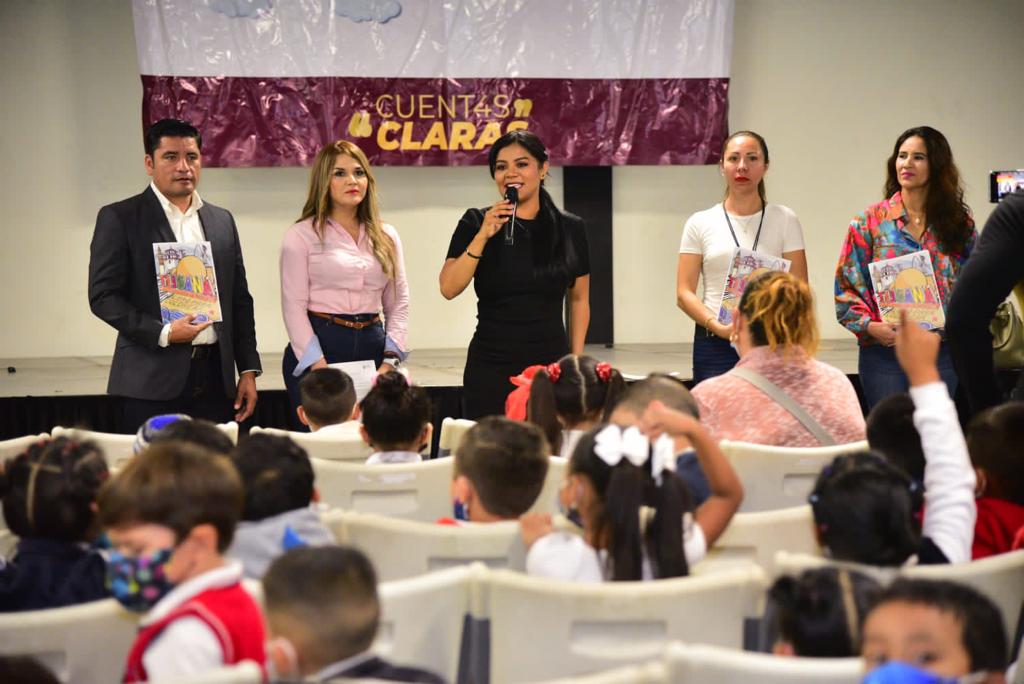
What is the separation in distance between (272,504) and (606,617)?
0.66 meters

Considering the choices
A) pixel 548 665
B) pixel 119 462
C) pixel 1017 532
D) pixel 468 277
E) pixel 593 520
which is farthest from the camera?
pixel 468 277

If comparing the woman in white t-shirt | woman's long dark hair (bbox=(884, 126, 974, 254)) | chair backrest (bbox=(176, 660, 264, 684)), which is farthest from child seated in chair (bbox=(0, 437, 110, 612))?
woman's long dark hair (bbox=(884, 126, 974, 254))

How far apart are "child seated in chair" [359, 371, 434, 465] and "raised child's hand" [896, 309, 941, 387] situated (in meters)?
1.27

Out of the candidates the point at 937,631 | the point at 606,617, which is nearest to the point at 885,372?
the point at 606,617

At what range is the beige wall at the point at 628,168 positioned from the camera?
7.02m

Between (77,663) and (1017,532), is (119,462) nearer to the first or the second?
(77,663)

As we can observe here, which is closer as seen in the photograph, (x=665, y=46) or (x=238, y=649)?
(x=238, y=649)

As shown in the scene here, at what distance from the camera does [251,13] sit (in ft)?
22.1

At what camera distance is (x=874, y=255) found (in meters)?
4.23

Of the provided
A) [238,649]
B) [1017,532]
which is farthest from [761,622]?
[238,649]

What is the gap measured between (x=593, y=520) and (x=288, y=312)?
7.36 ft

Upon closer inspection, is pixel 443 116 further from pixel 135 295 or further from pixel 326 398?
pixel 326 398

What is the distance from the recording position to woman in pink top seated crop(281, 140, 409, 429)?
4.05 meters

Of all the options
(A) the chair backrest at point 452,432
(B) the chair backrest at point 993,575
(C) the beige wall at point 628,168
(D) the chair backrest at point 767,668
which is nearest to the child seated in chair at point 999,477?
(B) the chair backrest at point 993,575
